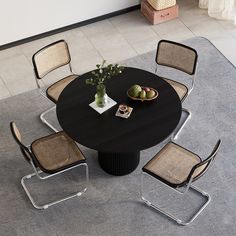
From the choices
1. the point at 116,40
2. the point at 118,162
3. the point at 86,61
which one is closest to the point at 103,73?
the point at 118,162

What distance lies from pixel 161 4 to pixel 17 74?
6.27 ft

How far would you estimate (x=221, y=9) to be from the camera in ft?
20.8

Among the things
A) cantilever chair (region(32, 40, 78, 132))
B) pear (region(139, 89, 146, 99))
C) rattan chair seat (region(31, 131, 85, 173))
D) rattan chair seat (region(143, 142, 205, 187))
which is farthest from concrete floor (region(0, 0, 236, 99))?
rattan chair seat (region(143, 142, 205, 187))

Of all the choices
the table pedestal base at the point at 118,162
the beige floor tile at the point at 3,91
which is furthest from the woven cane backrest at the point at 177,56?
the beige floor tile at the point at 3,91

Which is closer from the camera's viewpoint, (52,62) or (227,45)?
(52,62)

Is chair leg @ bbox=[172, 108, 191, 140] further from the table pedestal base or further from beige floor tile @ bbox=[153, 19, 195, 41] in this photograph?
beige floor tile @ bbox=[153, 19, 195, 41]

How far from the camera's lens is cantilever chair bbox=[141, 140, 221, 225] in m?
4.11

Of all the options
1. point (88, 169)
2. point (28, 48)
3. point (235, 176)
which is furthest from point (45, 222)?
point (28, 48)

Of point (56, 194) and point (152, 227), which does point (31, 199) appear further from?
point (152, 227)

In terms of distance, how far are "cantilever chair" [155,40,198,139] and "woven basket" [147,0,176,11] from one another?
4.20 ft

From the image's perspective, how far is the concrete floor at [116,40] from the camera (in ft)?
18.8

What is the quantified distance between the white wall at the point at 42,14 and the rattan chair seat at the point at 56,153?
1866mm

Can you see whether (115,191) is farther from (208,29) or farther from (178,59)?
(208,29)

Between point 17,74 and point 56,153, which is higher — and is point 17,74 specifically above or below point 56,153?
below
